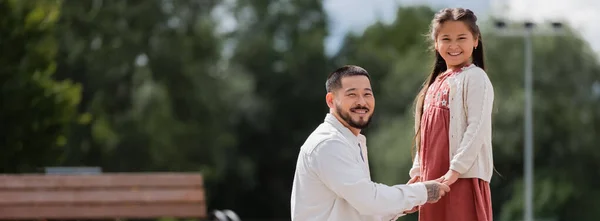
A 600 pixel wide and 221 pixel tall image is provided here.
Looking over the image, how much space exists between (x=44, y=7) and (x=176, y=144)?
23008 millimetres

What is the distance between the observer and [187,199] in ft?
31.3

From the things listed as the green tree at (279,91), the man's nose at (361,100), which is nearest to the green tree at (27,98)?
the man's nose at (361,100)

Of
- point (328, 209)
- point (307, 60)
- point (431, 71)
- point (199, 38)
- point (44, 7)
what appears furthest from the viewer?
point (307, 60)

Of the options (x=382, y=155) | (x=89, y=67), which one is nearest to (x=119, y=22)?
(x=89, y=67)

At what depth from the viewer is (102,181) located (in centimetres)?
957

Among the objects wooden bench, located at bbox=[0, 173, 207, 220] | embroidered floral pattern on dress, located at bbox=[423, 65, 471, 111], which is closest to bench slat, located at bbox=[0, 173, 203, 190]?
wooden bench, located at bbox=[0, 173, 207, 220]

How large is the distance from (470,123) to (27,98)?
11578mm

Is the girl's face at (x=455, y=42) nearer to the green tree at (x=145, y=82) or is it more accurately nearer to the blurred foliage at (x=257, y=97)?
the blurred foliage at (x=257, y=97)

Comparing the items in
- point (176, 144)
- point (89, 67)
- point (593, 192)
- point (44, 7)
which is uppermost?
point (44, 7)

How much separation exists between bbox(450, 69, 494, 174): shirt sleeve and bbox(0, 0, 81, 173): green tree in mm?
10703

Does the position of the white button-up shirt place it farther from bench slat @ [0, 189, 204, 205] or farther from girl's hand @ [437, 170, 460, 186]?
bench slat @ [0, 189, 204, 205]

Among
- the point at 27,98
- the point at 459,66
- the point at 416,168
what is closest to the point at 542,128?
the point at 27,98

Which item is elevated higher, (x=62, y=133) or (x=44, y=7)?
(x=44, y=7)

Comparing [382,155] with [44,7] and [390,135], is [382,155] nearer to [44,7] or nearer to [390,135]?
[390,135]
